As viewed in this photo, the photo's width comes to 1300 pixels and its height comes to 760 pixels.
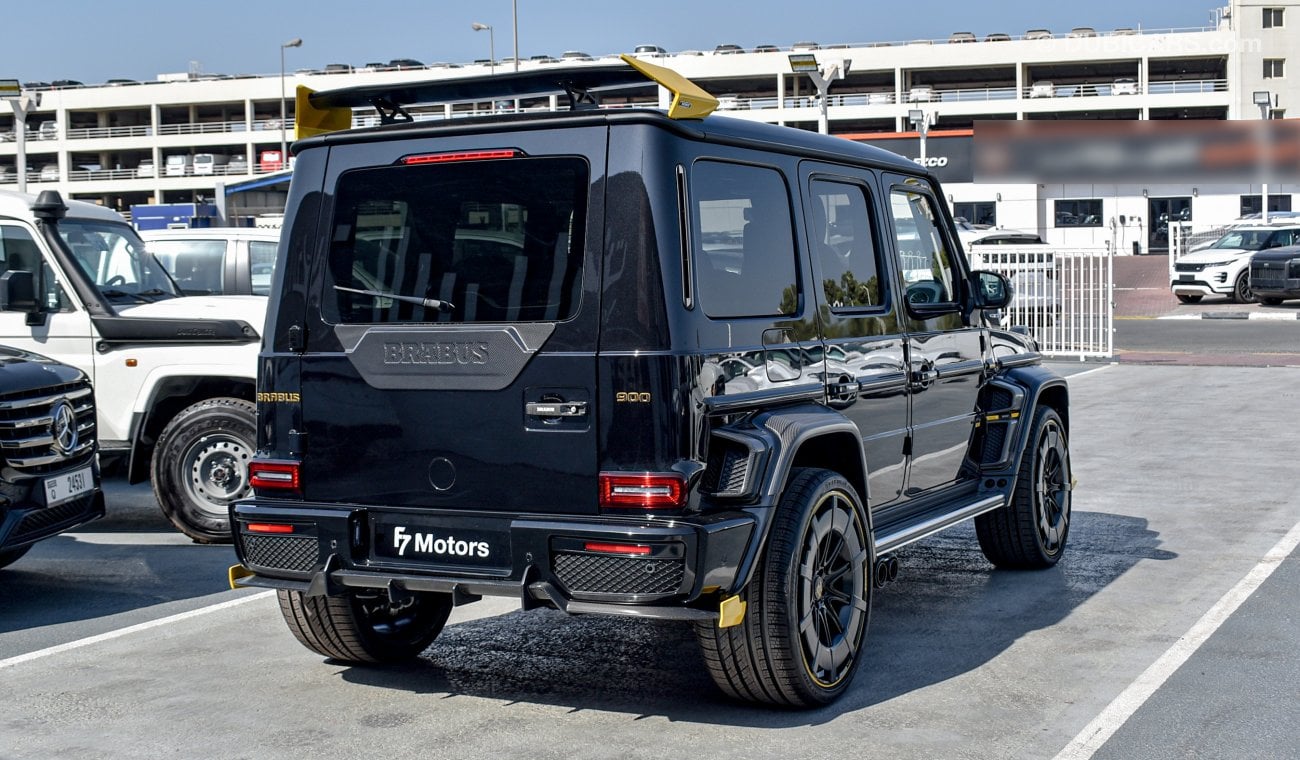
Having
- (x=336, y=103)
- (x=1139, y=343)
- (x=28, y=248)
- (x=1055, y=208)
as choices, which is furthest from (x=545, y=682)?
(x=1055, y=208)

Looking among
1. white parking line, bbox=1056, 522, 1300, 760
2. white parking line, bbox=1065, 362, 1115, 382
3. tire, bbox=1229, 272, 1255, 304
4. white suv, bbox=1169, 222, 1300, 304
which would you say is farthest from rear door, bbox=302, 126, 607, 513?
tire, bbox=1229, 272, 1255, 304

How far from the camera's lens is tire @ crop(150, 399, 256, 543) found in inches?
364

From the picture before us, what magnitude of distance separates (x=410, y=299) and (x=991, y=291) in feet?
10.6

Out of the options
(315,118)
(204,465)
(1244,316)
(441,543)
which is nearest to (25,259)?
(204,465)

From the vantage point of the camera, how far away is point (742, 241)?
537 cm

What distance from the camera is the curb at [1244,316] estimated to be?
29281mm

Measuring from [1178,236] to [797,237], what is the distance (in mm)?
41949

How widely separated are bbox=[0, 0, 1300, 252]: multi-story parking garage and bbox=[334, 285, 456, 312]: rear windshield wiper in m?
60.3

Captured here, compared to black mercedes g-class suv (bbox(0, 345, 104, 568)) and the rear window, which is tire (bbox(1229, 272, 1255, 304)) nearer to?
black mercedes g-class suv (bbox(0, 345, 104, 568))

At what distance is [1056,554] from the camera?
7992 millimetres

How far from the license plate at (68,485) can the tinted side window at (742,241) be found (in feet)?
13.4

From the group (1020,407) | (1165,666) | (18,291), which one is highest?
(18,291)

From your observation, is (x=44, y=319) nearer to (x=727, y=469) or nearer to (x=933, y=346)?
(x=933, y=346)

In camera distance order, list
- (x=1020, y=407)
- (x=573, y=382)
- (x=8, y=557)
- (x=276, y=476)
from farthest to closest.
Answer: (x=8, y=557) → (x=1020, y=407) → (x=276, y=476) → (x=573, y=382)
